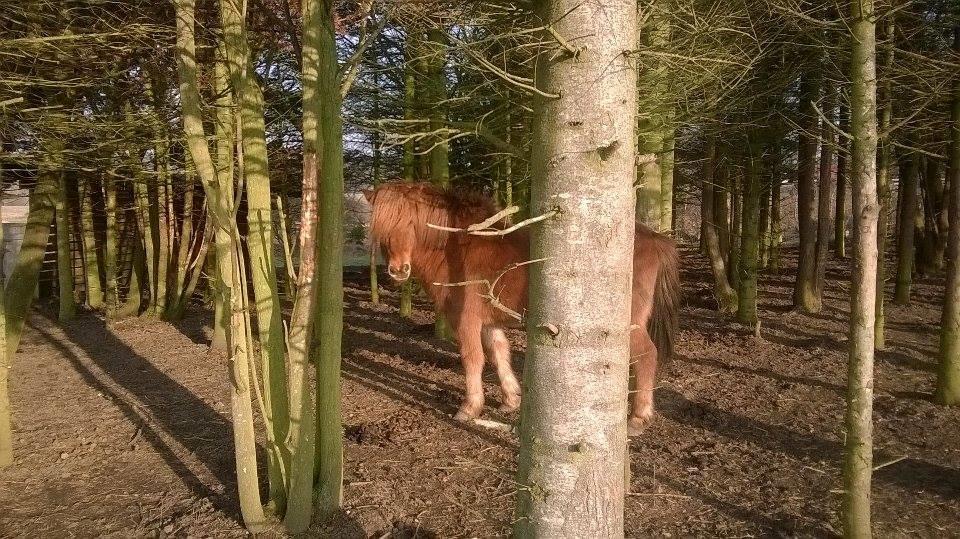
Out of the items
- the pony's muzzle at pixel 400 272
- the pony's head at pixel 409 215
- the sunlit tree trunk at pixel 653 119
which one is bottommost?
A: the pony's muzzle at pixel 400 272

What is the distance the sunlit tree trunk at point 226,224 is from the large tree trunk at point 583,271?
6.32 ft

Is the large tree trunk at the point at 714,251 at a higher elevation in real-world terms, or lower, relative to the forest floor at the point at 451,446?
higher

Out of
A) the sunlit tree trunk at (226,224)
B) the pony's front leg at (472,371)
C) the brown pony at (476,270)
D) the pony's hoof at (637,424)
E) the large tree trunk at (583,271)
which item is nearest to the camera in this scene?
the large tree trunk at (583,271)

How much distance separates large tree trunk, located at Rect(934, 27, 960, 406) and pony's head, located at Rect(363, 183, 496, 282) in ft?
13.3

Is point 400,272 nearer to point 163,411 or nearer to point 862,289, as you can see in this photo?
point 163,411

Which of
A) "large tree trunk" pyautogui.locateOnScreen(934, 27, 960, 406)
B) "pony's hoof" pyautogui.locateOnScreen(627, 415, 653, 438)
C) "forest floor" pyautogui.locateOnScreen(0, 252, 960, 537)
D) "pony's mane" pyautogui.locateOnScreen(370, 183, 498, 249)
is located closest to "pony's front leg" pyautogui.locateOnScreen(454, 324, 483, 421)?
"forest floor" pyautogui.locateOnScreen(0, 252, 960, 537)

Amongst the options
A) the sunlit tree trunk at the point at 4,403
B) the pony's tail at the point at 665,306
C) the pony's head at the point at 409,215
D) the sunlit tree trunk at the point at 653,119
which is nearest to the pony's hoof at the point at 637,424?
the pony's tail at the point at 665,306

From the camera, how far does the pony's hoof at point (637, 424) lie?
5153mm

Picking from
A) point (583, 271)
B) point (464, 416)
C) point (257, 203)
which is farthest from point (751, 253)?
point (583, 271)

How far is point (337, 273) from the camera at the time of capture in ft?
11.6

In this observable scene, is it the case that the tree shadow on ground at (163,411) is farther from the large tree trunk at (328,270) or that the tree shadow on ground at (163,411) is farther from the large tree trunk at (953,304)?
the large tree trunk at (953,304)

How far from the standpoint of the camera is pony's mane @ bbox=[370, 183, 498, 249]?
544 centimetres

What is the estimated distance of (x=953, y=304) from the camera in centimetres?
525

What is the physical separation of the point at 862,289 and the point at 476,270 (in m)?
3.46
